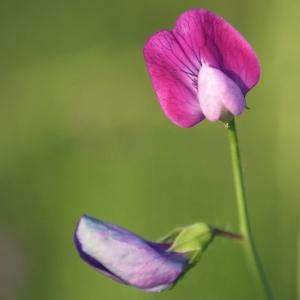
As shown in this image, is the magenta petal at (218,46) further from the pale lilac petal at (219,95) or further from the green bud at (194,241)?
the green bud at (194,241)

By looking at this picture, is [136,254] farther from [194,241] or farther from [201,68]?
[201,68]

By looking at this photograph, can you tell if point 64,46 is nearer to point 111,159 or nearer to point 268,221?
point 111,159

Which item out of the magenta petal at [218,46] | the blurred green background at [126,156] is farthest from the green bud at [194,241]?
the blurred green background at [126,156]

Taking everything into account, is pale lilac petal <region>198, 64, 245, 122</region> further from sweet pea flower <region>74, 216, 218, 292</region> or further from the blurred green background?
the blurred green background

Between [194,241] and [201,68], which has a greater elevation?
[201,68]

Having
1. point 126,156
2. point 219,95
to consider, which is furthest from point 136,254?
point 126,156

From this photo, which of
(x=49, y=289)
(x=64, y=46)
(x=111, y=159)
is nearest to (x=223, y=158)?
(x=111, y=159)
